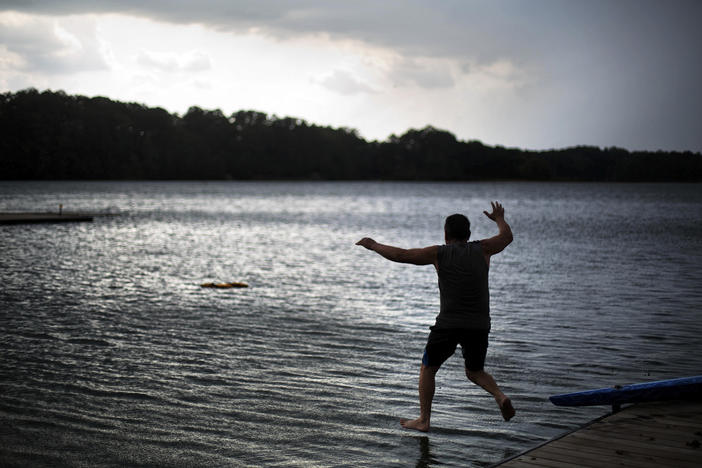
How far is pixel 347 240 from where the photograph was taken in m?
35.4

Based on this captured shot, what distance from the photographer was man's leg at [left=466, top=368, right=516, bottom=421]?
6203 mm

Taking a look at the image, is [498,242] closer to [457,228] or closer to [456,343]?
[457,228]

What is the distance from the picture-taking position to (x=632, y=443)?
548 cm

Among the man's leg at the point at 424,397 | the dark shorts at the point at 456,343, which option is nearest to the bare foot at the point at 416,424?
the man's leg at the point at 424,397

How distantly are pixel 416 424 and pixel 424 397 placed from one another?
0.52m

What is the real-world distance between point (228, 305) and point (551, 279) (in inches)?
384

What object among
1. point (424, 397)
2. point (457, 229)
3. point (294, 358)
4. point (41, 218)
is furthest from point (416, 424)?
point (41, 218)

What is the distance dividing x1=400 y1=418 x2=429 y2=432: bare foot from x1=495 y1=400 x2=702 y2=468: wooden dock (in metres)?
1.52

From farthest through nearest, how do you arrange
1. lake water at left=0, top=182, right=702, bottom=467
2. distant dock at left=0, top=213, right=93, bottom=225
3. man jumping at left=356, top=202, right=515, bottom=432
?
distant dock at left=0, top=213, right=93, bottom=225 < lake water at left=0, top=182, right=702, bottom=467 < man jumping at left=356, top=202, right=515, bottom=432

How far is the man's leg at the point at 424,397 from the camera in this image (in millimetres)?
6367

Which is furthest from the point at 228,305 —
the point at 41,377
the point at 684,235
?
the point at 684,235

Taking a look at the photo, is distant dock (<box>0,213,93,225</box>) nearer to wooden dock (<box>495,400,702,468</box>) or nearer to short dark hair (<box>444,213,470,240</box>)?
short dark hair (<box>444,213,470,240</box>)

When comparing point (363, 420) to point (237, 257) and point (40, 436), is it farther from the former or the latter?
point (237, 257)

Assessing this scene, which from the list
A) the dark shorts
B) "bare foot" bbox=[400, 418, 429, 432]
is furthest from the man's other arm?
"bare foot" bbox=[400, 418, 429, 432]
